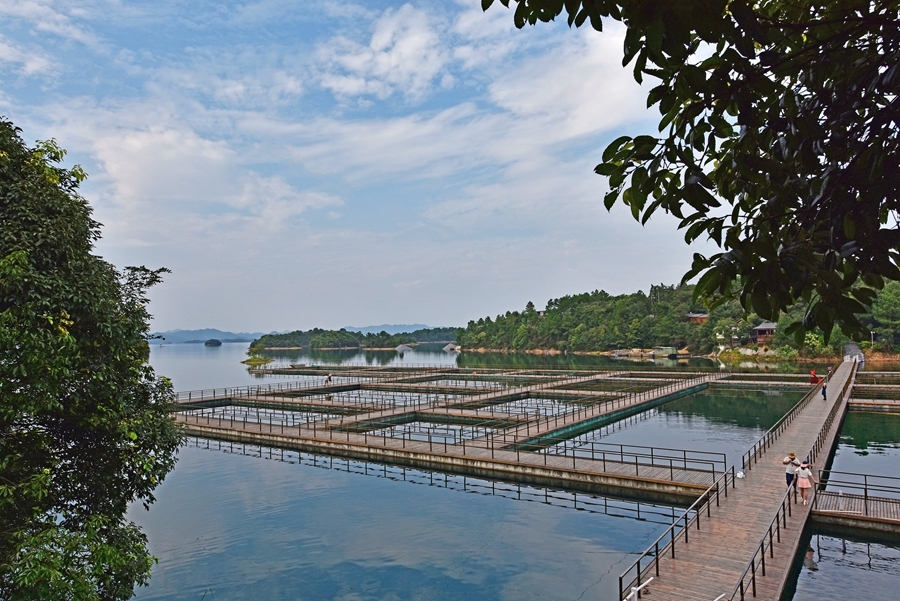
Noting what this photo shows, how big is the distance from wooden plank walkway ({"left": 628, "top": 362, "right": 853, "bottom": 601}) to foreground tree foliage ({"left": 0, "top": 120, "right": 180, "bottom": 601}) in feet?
28.9

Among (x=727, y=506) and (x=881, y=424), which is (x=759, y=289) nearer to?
(x=727, y=506)

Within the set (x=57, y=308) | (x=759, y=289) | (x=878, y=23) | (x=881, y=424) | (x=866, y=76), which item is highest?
(x=878, y=23)

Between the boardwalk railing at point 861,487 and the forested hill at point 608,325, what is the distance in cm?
6631

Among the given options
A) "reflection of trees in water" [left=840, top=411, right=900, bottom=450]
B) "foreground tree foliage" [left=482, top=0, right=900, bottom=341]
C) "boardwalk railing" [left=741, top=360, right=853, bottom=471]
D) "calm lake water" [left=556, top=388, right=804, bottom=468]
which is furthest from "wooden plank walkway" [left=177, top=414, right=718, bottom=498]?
"foreground tree foliage" [left=482, top=0, right=900, bottom=341]

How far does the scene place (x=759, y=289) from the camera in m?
2.53

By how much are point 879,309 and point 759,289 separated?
73919mm

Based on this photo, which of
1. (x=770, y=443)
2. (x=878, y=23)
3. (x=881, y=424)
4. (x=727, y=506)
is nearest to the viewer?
(x=878, y=23)

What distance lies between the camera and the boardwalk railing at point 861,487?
1477 centimetres

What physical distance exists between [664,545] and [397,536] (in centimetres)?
712

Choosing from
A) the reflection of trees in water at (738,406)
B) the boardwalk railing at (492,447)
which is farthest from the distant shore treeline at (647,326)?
the boardwalk railing at (492,447)

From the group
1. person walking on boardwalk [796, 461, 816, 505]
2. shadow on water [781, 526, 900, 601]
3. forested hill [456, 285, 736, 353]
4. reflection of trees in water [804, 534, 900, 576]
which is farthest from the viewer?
forested hill [456, 285, 736, 353]

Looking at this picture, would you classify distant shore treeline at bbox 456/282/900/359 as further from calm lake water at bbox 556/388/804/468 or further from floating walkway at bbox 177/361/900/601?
floating walkway at bbox 177/361/900/601

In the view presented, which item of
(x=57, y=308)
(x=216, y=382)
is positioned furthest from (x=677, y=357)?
(x=57, y=308)

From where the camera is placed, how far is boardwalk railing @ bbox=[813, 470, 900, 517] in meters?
14.8
